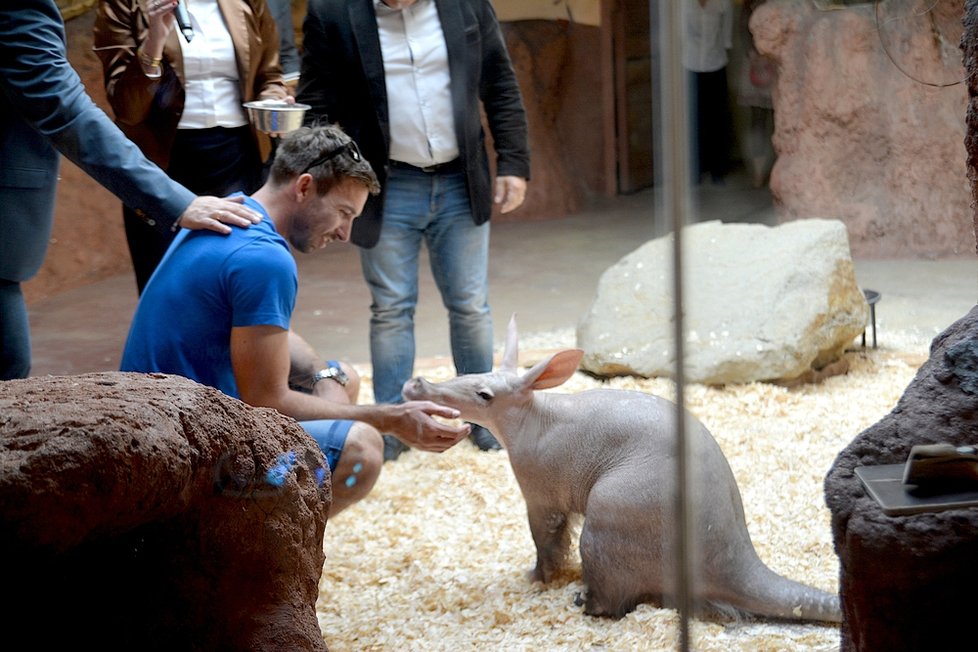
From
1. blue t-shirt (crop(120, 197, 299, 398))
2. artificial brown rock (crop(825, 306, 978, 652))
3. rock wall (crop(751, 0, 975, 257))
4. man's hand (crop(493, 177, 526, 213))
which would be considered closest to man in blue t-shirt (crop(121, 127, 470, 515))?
blue t-shirt (crop(120, 197, 299, 398))

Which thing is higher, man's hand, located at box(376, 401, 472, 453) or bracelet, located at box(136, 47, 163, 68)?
bracelet, located at box(136, 47, 163, 68)

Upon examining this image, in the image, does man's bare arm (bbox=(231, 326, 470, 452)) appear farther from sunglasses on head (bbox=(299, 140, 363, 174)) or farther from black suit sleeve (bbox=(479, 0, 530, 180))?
black suit sleeve (bbox=(479, 0, 530, 180))

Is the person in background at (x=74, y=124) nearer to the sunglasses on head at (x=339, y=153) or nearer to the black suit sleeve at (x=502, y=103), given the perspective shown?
the sunglasses on head at (x=339, y=153)

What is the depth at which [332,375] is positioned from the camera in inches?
129

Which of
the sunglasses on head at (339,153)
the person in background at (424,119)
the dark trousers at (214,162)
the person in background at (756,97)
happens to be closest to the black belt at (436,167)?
the person in background at (424,119)

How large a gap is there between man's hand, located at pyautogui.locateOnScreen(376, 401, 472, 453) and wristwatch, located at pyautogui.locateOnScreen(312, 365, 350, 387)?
0.50 meters

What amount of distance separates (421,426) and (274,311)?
0.47m

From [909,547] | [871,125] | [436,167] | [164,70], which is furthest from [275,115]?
[909,547]

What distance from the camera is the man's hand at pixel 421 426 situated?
9.00 feet

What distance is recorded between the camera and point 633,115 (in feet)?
10.5

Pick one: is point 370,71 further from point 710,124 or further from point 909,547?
point 909,547

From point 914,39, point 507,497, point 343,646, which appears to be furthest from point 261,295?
point 914,39

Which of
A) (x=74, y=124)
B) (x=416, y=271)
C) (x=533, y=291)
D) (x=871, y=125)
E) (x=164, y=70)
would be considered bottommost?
(x=533, y=291)

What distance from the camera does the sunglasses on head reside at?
9.34 feet
